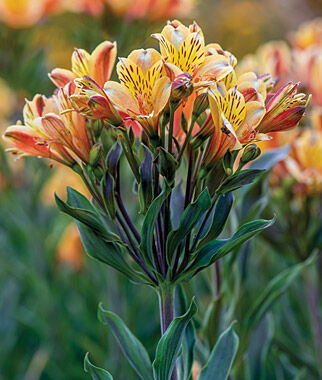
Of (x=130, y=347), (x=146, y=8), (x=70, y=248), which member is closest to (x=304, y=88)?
(x=146, y=8)

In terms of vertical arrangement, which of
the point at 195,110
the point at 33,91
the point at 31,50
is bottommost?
the point at 195,110

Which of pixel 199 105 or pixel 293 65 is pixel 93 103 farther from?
pixel 293 65

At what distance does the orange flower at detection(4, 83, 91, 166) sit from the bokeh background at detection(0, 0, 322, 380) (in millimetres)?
693

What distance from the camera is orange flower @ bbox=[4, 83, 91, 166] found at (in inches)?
22.1

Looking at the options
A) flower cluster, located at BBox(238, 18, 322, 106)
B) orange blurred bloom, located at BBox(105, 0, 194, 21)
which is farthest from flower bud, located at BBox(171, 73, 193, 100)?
orange blurred bloom, located at BBox(105, 0, 194, 21)

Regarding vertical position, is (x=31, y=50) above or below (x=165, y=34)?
above

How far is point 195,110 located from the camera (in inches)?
21.6

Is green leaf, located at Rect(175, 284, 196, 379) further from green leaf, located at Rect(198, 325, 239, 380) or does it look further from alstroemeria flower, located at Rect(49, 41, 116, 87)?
alstroemeria flower, located at Rect(49, 41, 116, 87)

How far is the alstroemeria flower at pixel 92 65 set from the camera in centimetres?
57

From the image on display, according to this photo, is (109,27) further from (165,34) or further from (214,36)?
(214,36)

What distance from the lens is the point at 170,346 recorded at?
1.86 ft

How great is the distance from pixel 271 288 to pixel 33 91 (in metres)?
0.96

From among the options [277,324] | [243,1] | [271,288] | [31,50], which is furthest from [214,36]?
[271,288]

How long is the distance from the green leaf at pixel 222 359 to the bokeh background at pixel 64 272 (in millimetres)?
443
